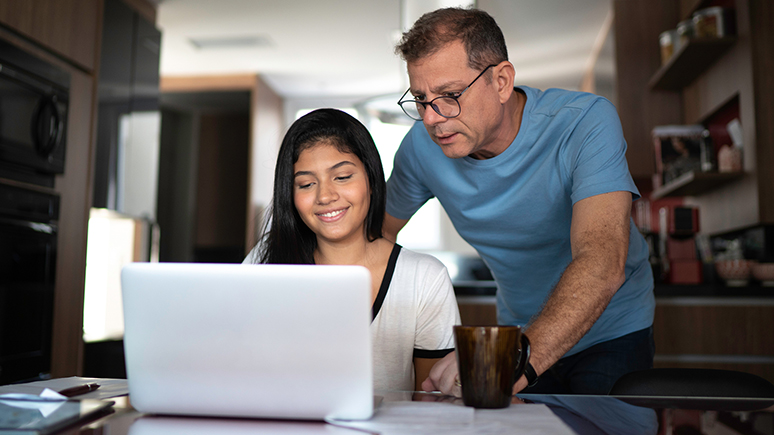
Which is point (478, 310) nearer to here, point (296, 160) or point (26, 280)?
point (296, 160)

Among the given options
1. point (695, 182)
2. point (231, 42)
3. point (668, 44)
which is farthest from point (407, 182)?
point (231, 42)

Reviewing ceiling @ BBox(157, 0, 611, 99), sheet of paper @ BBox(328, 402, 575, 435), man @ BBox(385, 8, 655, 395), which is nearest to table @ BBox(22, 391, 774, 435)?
sheet of paper @ BBox(328, 402, 575, 435)

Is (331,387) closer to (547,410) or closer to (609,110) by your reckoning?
(547,410)

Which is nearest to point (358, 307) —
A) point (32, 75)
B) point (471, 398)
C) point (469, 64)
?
point (471, 398)

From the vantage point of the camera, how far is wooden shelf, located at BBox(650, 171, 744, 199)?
2697 mm

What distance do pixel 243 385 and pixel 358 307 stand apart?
6.2 inches

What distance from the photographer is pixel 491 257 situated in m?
1.48

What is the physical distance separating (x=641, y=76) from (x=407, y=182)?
9.02 feet

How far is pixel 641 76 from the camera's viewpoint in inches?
145

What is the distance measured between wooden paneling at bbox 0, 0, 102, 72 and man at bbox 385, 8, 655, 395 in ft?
6.37

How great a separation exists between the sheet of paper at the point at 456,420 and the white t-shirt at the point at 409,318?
454mm

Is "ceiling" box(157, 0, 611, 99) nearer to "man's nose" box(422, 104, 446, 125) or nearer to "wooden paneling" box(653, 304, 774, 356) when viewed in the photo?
"wooden paneling" box(653, 304, 774, 356)

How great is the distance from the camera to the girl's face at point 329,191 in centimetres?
127

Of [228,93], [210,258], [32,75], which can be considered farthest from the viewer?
[210,258]
